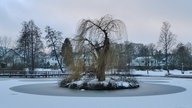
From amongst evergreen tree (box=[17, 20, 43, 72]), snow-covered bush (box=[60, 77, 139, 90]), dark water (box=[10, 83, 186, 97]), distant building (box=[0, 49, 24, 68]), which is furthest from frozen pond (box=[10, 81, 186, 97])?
distant building (box=[0, 49, 24, 68])

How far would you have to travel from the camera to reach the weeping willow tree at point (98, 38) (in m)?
21.8

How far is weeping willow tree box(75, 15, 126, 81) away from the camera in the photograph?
21844mm

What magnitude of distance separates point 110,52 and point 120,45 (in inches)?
55.4

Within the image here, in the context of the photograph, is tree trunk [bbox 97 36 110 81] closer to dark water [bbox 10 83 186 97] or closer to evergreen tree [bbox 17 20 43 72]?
dark water [bbox 10 83 186 97]

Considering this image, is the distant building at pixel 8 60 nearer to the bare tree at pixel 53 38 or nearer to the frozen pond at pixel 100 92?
the bare tree at pixel 53 38

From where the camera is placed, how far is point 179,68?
64688 mm

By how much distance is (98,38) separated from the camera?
2267 centimetres

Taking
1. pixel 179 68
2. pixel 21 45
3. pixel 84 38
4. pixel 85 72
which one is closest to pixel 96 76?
pixel 85 72

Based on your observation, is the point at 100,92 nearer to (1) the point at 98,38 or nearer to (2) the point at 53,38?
(1) the point at 98,38

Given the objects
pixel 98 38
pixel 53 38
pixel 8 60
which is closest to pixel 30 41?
pixel 53 38

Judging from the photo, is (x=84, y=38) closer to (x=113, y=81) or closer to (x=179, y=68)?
(x=113, y=81)

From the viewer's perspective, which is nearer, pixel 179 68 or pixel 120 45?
pixel 120 45

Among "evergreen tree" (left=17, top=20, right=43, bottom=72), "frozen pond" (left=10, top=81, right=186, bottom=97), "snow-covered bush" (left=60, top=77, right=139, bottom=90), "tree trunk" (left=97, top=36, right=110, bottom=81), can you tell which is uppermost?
"evergreen tree" (left=17, top=20, right=43, bottom=72)

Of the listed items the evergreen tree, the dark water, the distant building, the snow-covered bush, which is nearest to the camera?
the dark water
